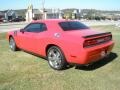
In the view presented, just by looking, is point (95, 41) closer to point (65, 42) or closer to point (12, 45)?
point (65, 42)

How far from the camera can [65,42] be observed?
19.3 ft

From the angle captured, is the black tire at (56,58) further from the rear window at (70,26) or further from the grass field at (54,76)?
the rear window at (70,26)

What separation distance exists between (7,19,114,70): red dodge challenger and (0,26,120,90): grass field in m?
0.37

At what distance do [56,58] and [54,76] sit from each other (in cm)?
73

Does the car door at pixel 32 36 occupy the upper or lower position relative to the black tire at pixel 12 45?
upper

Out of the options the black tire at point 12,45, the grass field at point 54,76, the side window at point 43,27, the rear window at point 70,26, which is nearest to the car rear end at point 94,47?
the grass field at point 54,76

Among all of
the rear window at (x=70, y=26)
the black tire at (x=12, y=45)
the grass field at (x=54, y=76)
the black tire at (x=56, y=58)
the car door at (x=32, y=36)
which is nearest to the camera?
the grass field at (x=54, y=76)

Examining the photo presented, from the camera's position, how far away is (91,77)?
5645 mm

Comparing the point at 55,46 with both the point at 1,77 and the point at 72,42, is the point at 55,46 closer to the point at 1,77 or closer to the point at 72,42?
the point at 72,42

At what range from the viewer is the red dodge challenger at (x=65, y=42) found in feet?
18.5

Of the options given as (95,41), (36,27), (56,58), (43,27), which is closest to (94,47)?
(95,41)

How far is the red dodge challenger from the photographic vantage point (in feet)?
18.5

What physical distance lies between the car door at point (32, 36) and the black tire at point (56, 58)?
637 mm

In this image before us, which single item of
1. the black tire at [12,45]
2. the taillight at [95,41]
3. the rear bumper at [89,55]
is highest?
the taillight at [95,41]
